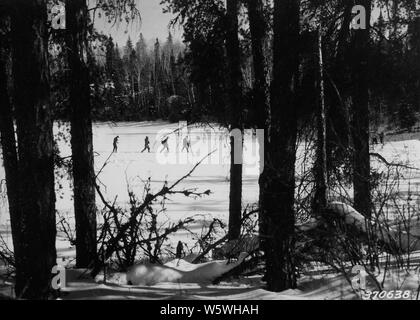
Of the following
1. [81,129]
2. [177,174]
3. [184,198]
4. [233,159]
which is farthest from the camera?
[177,174]

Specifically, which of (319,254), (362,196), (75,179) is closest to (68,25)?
(75,179)

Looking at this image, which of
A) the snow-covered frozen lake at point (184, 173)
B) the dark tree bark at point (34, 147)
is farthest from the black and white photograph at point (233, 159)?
the snow-covered frozen lake at point (184, 173)

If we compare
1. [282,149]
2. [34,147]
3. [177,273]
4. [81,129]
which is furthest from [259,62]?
[34,147]

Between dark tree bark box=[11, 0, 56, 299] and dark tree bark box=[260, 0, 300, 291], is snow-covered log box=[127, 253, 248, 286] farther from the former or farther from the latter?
dark tree bark box=[11, 0, 56, 299]

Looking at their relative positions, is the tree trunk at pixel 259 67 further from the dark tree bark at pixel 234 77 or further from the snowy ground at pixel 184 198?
the snowy ground at pixel 184 198

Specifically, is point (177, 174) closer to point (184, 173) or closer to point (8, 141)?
point (184, 173)

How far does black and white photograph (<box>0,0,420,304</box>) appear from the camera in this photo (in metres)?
3.98

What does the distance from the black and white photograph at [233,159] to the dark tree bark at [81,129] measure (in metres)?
0.02

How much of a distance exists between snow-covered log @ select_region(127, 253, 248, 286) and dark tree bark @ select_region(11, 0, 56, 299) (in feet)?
3.29

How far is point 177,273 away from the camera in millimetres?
4883

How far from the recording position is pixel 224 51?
28.6 feet

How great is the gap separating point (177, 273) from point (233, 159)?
472 centimetres

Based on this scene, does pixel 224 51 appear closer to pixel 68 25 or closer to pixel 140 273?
pixel 68 25
